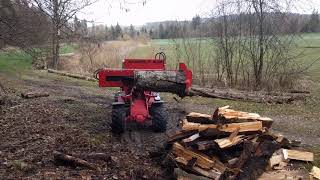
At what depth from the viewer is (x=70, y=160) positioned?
299 inches

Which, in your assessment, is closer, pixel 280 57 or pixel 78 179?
pixel 78 179

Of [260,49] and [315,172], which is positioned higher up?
[260,49]

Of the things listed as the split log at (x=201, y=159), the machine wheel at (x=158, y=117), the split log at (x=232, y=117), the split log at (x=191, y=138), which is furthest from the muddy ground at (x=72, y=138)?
the split log at (x=232, y=117)

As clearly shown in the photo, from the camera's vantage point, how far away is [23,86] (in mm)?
19422

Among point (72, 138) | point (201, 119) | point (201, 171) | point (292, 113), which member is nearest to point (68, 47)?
point (292, 113)

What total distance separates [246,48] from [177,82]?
10971 mm

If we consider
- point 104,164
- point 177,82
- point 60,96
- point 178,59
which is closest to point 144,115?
point 177,82

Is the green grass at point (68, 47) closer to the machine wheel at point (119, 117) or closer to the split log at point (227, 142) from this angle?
the machine wheel at point (119, 117)

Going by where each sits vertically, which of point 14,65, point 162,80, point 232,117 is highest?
point 162,80

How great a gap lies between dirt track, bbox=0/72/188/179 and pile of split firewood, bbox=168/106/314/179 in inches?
21.3

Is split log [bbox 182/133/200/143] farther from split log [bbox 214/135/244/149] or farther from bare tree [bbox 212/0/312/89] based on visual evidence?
bare tree [bbox 212/0/312/89]

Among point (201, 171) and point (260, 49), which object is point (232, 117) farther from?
point (260, 49)

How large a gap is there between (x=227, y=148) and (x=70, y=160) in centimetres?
261

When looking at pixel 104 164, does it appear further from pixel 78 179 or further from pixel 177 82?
pixel 177 82
